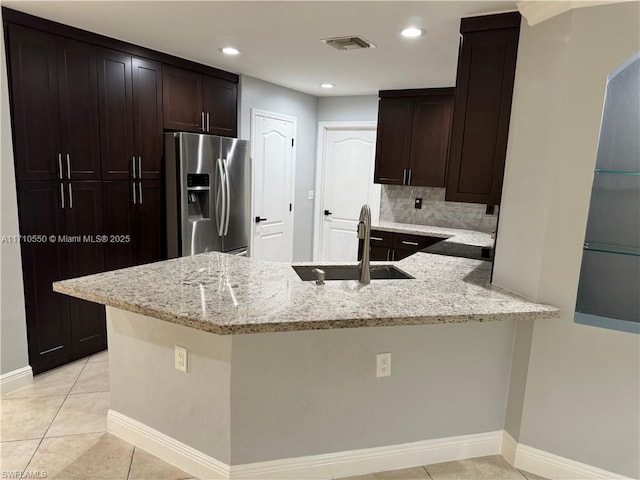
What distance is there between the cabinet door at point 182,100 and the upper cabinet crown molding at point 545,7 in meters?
2.74

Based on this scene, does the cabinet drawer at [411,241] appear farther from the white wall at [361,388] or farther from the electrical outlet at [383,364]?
the electrical outlet at [383,364]

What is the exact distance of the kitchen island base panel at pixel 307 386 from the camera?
1.92m

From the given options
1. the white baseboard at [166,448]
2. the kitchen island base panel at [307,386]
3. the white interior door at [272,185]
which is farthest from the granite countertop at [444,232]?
the white baseboard at [166,448]

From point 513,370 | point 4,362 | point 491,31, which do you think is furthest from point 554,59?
point 4,362

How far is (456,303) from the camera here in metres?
1.94

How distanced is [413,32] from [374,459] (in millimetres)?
2453

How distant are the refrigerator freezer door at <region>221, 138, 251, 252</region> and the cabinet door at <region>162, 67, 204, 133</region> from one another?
13.0 inches

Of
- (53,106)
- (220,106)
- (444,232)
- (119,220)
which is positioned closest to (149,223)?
(119,220)

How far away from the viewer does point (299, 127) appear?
5.32 metres

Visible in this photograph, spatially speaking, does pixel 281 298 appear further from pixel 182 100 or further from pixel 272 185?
pixel 272 185

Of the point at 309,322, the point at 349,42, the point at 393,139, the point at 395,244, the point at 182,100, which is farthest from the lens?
the point at 393,139

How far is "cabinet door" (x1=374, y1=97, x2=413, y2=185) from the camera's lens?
472 centimetres

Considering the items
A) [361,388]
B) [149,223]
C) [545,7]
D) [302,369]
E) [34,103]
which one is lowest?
[361,388]
